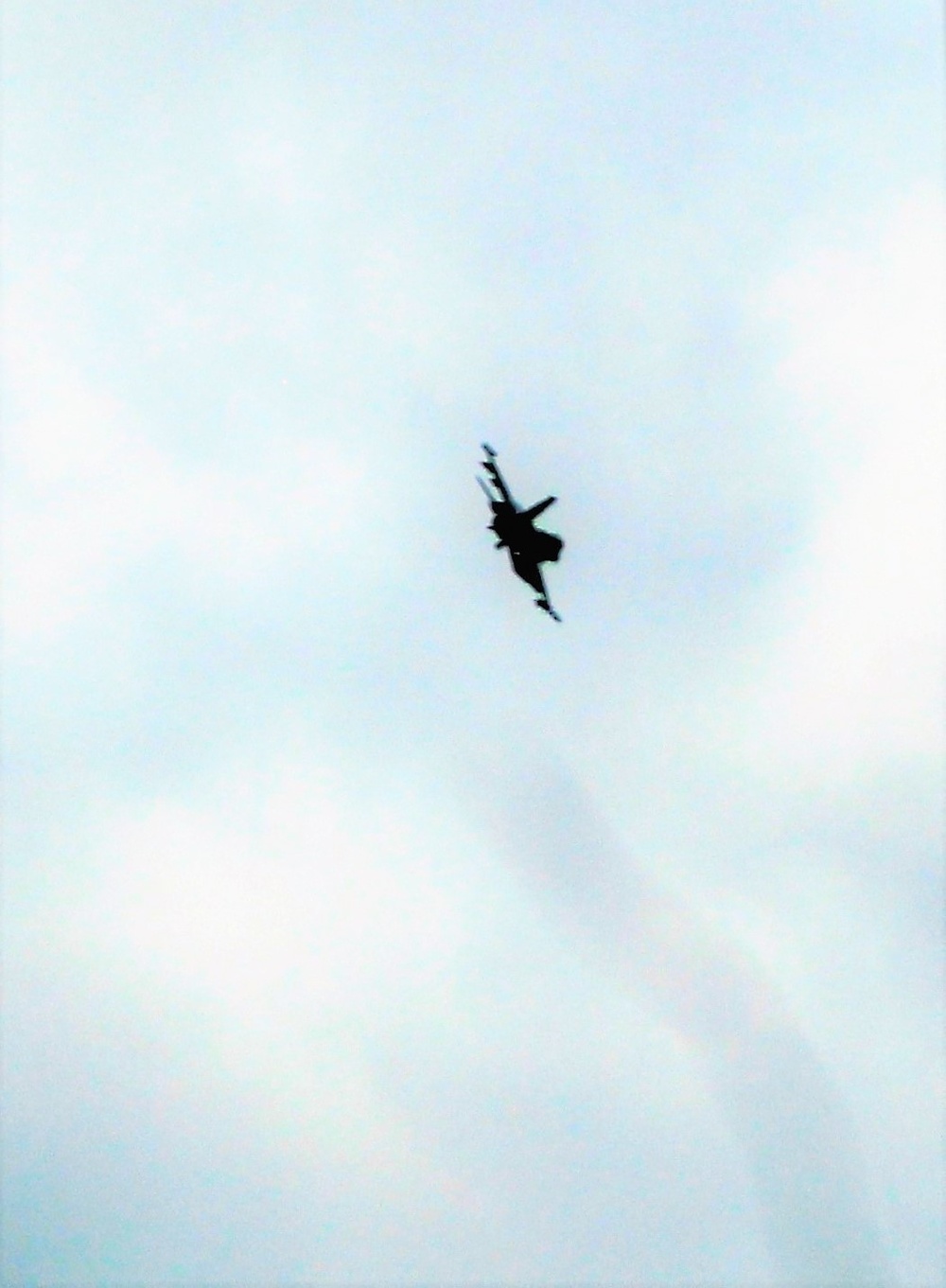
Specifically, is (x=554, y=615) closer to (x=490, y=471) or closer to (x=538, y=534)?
(x=538, y=534)

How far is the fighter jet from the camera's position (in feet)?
354

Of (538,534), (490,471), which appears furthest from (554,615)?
(490,471)

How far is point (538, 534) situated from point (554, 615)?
727 centimetres

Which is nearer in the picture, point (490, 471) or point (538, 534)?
point (490, 471)

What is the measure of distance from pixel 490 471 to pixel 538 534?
946cm

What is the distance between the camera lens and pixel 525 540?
110 meters

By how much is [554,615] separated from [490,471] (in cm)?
1465

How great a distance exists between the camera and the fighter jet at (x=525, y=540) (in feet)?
354

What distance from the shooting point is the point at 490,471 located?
338ft

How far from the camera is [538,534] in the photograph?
11012 centimetres

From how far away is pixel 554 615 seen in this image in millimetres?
109688
